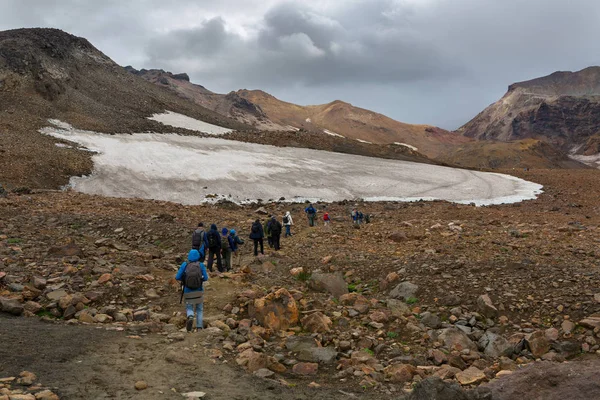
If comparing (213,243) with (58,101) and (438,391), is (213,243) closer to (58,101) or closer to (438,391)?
(438,391)

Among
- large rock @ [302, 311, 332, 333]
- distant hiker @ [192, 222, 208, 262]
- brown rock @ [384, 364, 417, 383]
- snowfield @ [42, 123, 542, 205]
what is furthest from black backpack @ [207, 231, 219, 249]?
snowfield @ [42, 123, 542, 205]

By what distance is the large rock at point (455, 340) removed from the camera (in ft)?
30.3

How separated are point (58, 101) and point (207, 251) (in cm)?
4560

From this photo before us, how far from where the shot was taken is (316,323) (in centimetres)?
998

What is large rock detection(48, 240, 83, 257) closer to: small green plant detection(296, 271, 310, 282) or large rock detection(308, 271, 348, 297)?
small green plant detection(296, 271, 310, 282)

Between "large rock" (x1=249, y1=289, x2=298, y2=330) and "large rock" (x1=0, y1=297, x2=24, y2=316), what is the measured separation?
4932 mm

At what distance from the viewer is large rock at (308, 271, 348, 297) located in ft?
41.3

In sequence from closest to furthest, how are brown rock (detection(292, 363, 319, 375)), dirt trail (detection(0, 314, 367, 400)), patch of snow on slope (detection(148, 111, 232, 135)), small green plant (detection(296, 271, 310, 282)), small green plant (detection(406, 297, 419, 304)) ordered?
dirt trail (detection(0, 314, 367, 400)) < brown rock (detection(292, 363, 319, 375)) < small green plant (detection(406, 297, 419, 304)) < small green plant (detection(296, 271, 310, 282)) < patch of snow on slope (detection(148, 111, 232, 135))

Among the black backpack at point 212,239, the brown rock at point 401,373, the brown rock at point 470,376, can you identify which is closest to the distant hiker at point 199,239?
the black backpack at point 212,239

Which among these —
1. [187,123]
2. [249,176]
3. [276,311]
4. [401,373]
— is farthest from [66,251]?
[187,123]

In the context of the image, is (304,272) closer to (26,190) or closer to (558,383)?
(558,383)

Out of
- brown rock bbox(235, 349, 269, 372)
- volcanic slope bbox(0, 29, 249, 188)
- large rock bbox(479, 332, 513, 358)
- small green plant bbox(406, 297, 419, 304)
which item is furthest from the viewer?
volcanic slope bbox(0, 29, 249, 188)

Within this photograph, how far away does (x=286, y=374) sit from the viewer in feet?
26.1

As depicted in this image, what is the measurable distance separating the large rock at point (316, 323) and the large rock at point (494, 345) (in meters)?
3.29
